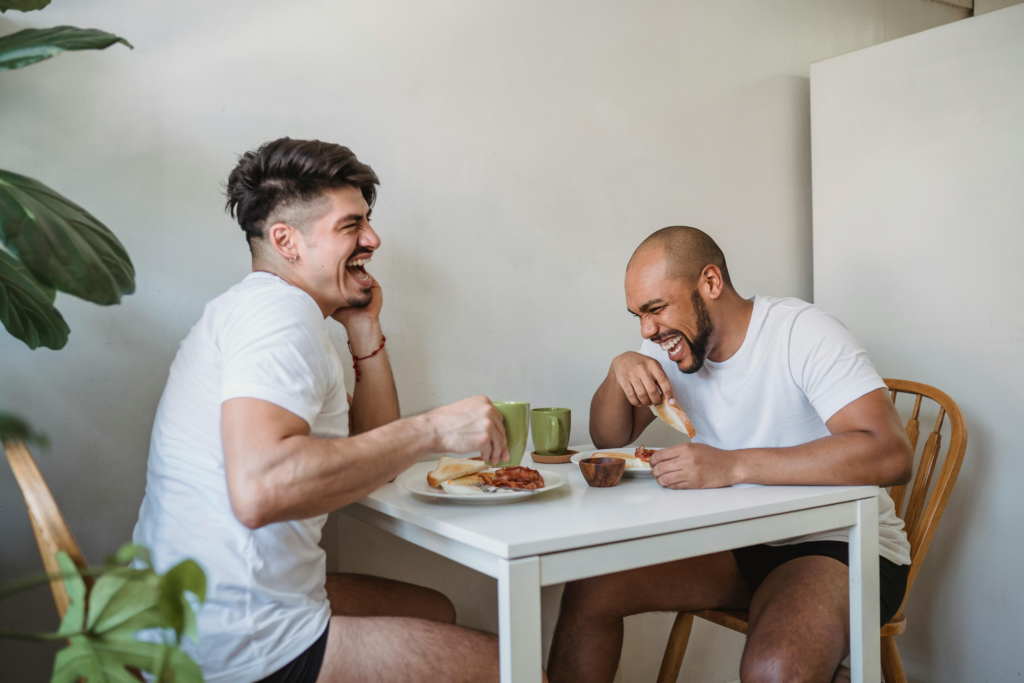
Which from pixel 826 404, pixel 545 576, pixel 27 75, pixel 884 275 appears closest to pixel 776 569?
pixel 826 404

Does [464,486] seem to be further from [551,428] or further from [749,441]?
[749,441]

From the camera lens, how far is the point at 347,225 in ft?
4.09

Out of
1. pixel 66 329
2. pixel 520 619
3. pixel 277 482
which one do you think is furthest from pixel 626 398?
pixel 66 329

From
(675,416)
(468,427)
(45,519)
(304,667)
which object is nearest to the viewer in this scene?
(45,519)

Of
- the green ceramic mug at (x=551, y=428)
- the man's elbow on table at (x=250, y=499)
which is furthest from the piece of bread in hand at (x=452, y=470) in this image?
the man's elbow on table at (x=250, y=499)

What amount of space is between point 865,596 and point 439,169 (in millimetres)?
1284

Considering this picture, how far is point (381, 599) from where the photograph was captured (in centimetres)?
140

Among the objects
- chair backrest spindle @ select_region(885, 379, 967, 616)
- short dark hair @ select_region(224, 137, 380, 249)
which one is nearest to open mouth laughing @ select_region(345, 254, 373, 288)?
short dark hair @ select_region(224, 137, 380, 249)

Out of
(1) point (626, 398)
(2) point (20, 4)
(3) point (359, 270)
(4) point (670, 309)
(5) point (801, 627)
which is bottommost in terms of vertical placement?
(5) point (801, 627)

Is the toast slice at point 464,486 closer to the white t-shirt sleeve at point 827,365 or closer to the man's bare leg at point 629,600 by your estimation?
the man's bare leg at point 629,600

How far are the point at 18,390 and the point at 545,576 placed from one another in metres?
1.09

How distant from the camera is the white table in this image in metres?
0.88

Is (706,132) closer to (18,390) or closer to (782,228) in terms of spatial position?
(782,228)

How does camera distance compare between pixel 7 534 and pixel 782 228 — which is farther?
pixel 782 228
